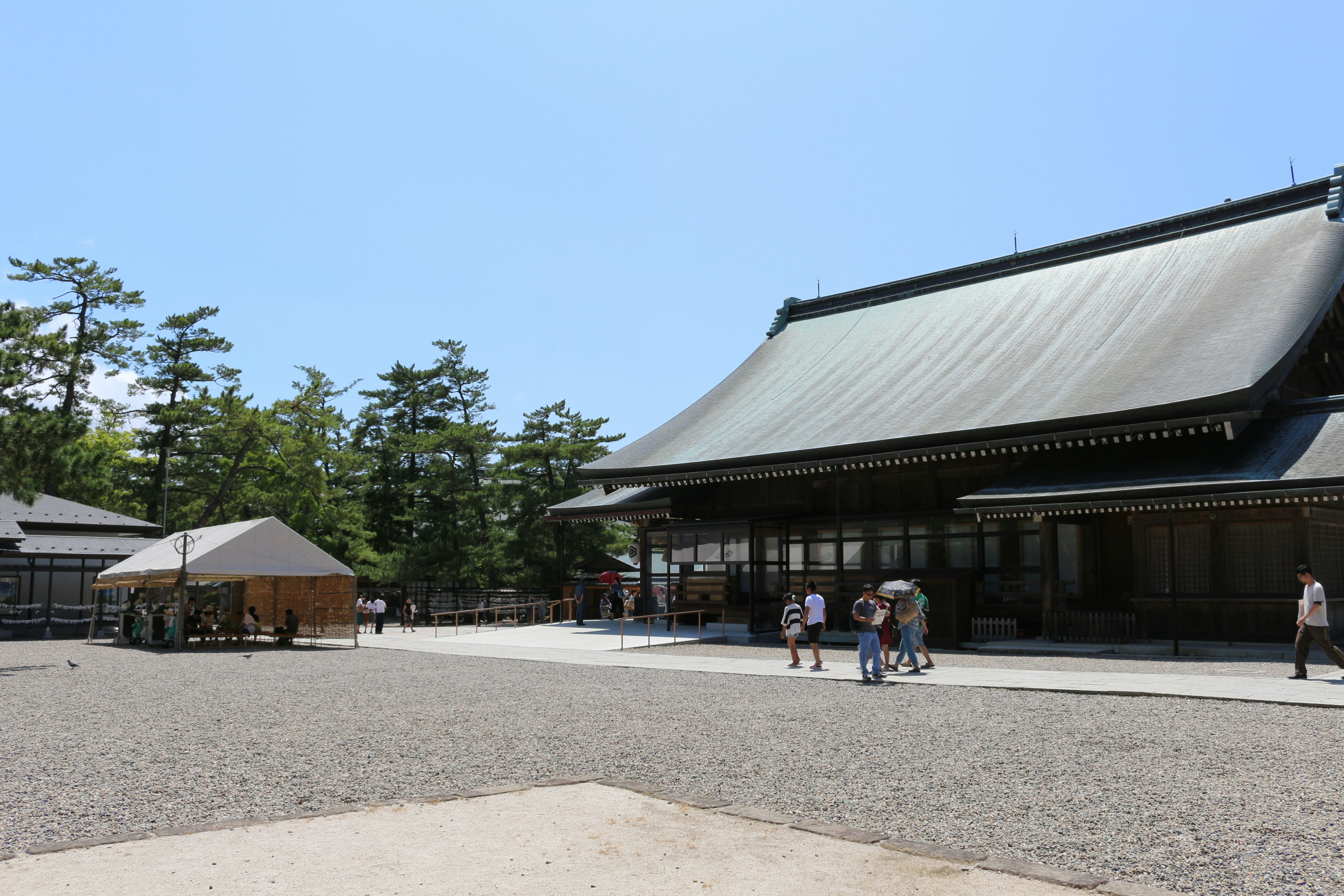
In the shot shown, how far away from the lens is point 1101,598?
70.6 ft

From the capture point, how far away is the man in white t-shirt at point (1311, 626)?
1315 centimetres

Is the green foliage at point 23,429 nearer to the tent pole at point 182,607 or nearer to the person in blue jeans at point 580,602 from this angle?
the tent pole at point 182,607

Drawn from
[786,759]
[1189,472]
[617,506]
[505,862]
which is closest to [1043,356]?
[1189,472]

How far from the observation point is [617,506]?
3005cm

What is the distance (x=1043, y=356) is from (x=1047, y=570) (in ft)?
20.8

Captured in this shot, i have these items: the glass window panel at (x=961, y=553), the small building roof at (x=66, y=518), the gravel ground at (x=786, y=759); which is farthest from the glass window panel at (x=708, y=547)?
the small building roof at (x=66, y=518)

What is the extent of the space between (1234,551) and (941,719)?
1104 centimetres

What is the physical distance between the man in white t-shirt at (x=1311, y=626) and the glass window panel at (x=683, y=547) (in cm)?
1510

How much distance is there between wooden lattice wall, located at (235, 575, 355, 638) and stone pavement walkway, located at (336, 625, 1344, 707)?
2990mm

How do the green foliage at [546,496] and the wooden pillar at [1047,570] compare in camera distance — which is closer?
the wooden pillar at [1047,570]

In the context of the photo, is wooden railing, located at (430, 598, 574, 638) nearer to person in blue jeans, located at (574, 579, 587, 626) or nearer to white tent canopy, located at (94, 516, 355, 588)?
person in blue jeans, located at (574, 579, 587, 626)

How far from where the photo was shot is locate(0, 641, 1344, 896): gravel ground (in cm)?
584

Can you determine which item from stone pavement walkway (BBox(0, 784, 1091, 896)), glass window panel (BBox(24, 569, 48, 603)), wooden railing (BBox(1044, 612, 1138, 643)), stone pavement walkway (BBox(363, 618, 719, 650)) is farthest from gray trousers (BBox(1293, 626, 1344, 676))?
glass window panel (BBox(24, 569, 48, 603))

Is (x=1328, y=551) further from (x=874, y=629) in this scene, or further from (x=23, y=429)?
(x=23, y=429)
